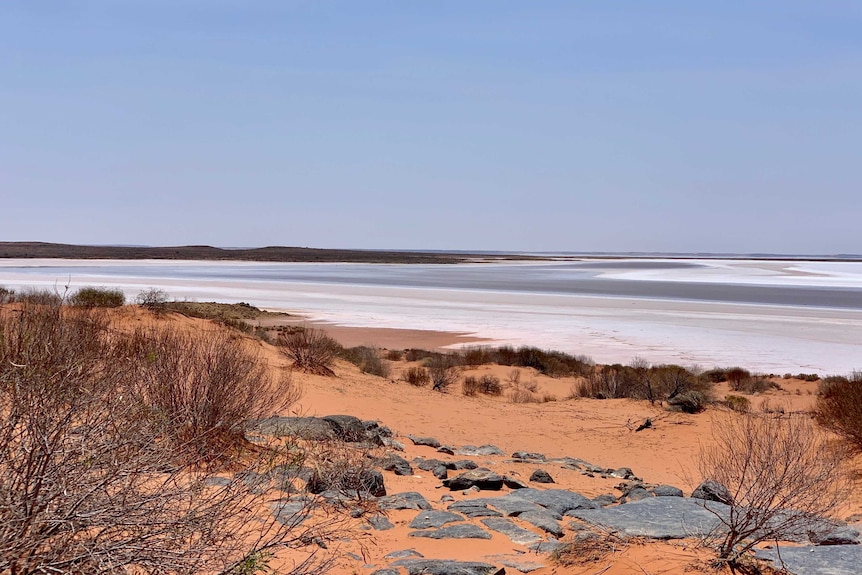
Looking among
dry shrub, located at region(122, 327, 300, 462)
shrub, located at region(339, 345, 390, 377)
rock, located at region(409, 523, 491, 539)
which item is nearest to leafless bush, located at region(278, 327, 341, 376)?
shrub, located at region(339, 345, 390, 377)

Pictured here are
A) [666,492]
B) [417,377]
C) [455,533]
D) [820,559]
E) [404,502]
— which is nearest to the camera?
[820,559]

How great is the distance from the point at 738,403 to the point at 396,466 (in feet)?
36.6

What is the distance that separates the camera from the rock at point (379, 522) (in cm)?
704

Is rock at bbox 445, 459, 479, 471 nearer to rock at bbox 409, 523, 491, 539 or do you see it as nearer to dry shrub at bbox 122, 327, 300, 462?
dry shrub at bbox 122, 327, 300, 462

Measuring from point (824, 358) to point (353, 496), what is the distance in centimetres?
2470

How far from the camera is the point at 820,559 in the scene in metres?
5.81

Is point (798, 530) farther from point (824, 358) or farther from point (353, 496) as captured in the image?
point (824, 358)

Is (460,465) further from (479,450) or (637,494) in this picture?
(637,494)

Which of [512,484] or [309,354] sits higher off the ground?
[309,354]

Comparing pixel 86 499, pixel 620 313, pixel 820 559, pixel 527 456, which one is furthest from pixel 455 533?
pixel 620 313

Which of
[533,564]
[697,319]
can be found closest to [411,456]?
[533,564]

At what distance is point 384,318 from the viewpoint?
40.1m

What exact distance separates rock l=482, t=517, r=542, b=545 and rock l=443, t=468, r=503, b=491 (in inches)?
63.6

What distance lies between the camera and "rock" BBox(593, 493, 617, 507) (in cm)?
861
